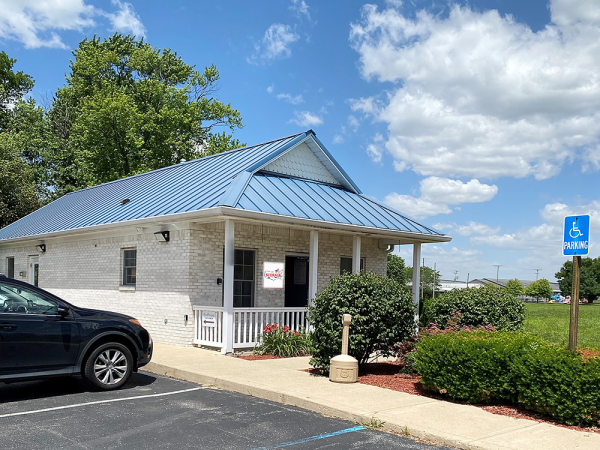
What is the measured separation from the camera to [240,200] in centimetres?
1266

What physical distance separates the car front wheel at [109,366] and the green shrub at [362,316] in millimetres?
3056

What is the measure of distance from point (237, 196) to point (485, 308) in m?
5.47

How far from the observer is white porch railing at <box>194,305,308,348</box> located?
12820mm

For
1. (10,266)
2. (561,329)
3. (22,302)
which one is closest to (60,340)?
(22,302)

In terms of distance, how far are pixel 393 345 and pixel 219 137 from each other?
3070cm

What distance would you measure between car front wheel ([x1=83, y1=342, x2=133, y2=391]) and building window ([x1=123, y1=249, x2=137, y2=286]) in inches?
269

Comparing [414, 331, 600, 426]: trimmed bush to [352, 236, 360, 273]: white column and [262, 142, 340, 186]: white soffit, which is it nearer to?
[352, 236, 360, 273]: white column

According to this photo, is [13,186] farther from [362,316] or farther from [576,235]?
[576,235]

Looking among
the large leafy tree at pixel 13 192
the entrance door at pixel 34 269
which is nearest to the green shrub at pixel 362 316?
the entrance door at pixel 34 269

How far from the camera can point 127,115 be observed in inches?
1382

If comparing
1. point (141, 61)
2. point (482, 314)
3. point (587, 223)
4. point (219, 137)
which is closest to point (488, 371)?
point (587, 223)

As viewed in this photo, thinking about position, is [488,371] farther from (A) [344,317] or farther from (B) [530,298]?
(B) [530,298]

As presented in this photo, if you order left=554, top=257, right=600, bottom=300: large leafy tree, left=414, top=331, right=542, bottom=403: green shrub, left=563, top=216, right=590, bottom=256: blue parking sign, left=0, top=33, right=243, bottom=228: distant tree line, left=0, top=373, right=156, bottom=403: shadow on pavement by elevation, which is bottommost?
left=554, top=257, right=600, bottom=300: large leafy tree

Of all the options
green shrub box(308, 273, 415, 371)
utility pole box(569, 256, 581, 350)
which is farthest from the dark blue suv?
utility pole box(569, 256, 581, 350)
